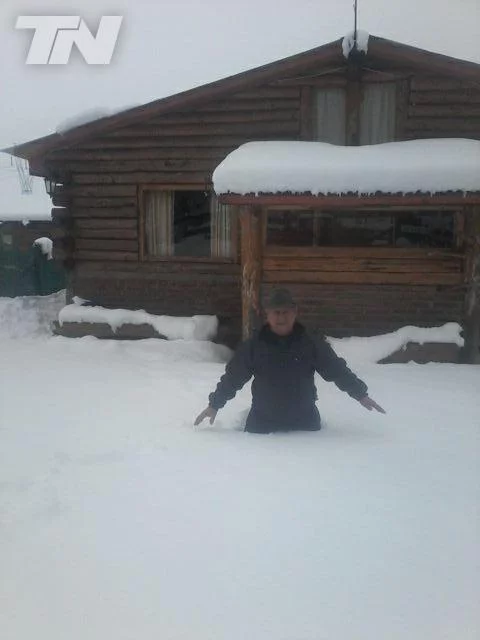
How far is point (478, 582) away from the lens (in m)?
2.25

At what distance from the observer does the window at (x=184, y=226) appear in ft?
28.9

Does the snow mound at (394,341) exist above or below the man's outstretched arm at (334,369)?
below

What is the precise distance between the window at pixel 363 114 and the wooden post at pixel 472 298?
1890 millimetres

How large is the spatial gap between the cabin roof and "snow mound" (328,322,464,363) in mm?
3526

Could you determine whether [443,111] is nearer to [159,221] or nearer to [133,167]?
[159,221]

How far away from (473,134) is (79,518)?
756 cm

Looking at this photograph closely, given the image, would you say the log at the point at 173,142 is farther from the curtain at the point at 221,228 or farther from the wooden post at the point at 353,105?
the wooden post at the point at 353,105

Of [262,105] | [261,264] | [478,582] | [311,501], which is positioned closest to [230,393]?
[311,501]

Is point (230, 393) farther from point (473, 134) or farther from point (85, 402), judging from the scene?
point (473, 134)

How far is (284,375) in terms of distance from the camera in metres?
3.83

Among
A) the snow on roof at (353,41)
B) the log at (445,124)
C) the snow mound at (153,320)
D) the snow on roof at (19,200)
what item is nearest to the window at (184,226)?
the snow mound at (153,320)

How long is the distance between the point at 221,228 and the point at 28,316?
5.12 meters

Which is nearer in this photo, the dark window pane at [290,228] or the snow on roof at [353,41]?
the snow on roof at [353,41]

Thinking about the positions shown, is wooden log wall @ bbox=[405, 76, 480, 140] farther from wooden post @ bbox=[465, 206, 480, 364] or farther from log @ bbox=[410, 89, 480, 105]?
wooden post @ bbox=[465, 206, 480, 364]
